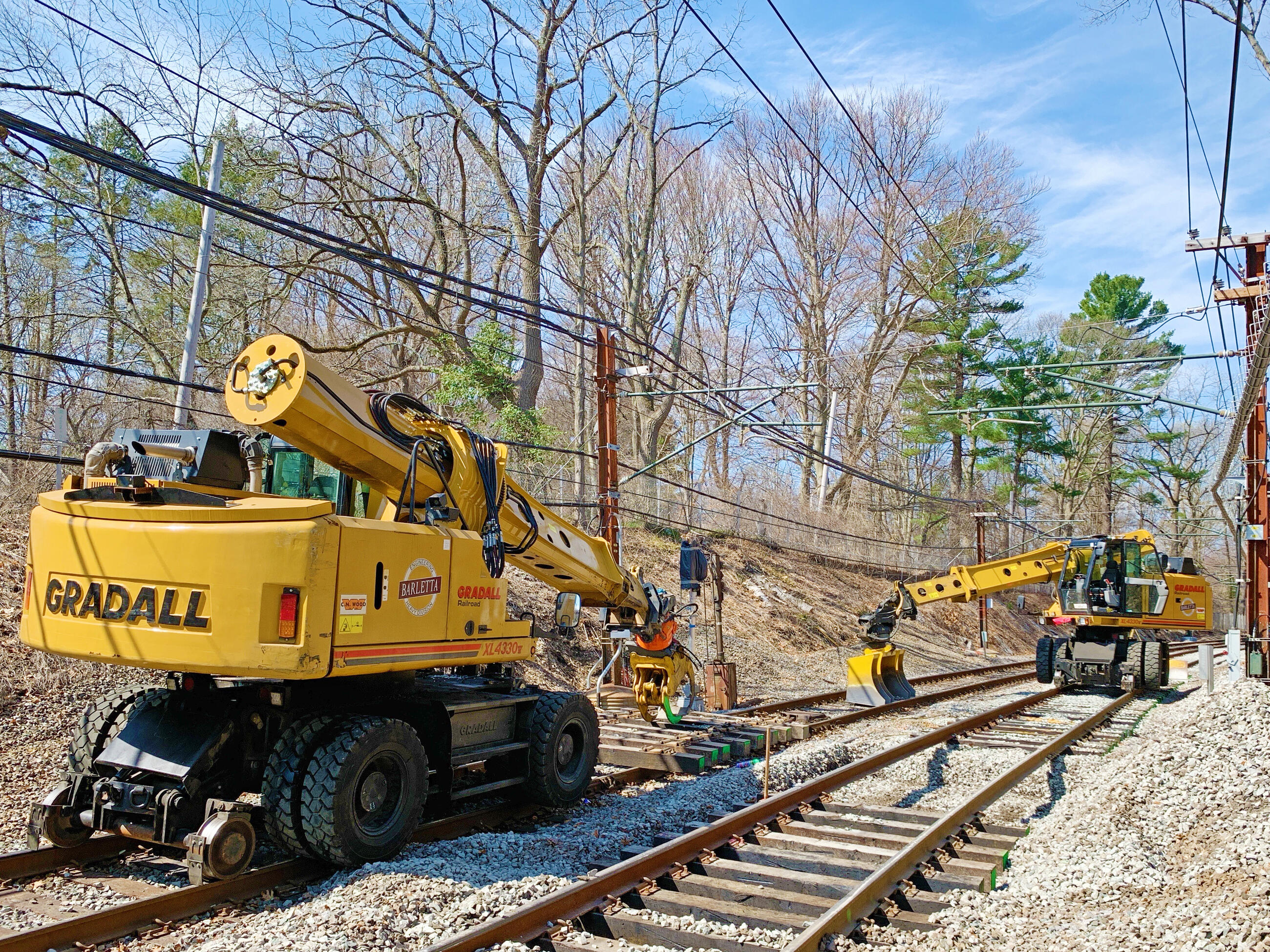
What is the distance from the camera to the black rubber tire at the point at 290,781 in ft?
20.4

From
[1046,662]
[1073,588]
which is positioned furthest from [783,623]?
[1073,588]

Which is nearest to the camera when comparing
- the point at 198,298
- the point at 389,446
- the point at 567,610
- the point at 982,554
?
the point at 389,446

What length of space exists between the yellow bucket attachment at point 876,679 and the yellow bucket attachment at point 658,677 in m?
5.20

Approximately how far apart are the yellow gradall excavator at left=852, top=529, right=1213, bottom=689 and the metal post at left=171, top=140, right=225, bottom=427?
12923mm

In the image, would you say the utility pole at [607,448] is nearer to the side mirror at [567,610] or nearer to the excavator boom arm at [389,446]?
the excavator boom arm at [389,446]

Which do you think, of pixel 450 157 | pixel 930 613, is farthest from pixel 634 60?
pixel 930 613

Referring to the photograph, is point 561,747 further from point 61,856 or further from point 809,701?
point 809,701

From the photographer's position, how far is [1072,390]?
4619 cm

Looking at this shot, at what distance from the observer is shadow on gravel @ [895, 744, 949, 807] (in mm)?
9242

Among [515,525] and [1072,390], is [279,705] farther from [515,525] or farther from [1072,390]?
[1072,390]

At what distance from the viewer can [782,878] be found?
6.33 metres

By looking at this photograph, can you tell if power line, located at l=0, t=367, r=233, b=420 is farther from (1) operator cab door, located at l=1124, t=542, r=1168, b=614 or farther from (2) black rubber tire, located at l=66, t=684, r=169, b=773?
(1) operator cab door, located at l=1124, t=542, r=1168, b=614

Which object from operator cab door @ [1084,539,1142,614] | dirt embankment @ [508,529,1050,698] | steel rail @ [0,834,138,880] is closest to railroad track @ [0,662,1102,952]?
steel rail @ [0,834,138,880]

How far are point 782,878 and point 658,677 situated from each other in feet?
15.8
